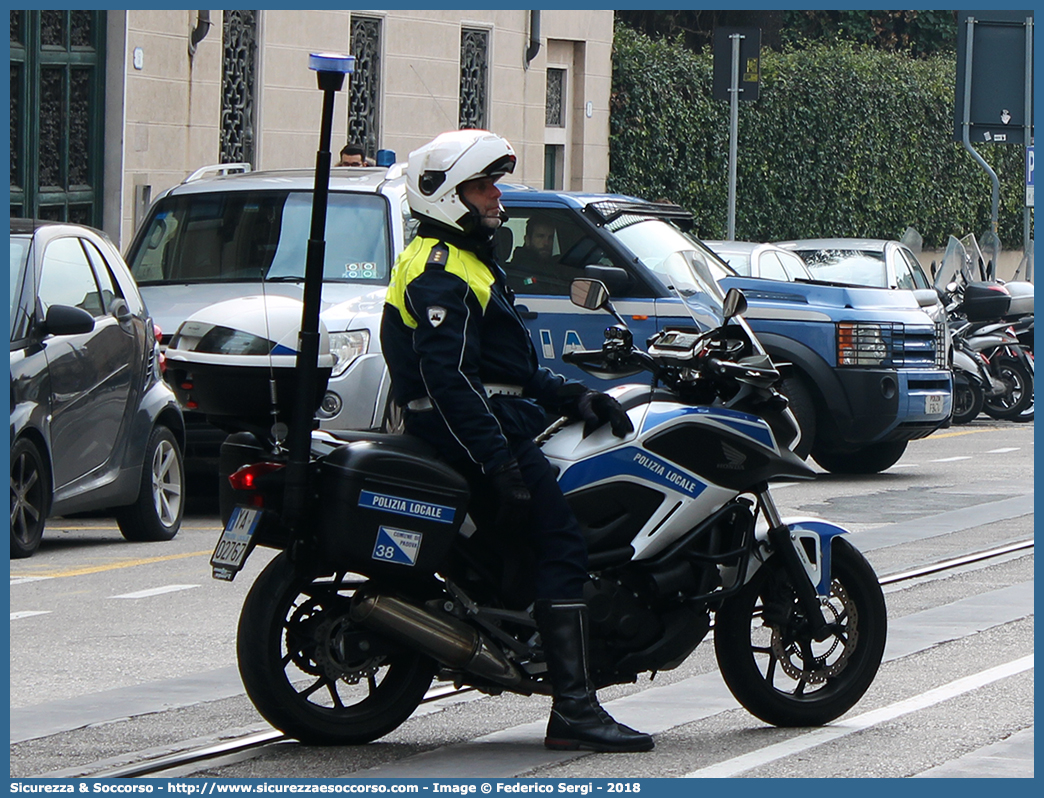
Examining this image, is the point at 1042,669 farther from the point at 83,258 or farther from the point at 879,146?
the point at 879,146

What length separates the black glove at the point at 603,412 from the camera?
251 inches

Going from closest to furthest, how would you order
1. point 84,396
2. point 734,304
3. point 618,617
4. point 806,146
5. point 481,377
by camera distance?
point 481,377, point 618,617, point 734,304, point 84,396, point 806,146

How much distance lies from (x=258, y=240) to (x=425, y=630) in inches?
292

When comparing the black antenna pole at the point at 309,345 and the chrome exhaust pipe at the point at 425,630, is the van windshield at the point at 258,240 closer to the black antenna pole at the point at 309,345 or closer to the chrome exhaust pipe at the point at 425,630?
the black antenna pole at the point at 309,345

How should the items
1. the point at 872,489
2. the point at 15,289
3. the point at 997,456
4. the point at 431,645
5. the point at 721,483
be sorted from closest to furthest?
the point at 431,645
the point at 721,483
the point at 15,289
the point at 872,489
the point at 997,456

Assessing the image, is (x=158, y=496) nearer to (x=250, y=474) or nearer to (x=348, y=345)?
(x=348, y=345)

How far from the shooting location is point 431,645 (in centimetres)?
A: 615

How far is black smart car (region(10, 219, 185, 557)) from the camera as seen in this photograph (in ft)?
34.7

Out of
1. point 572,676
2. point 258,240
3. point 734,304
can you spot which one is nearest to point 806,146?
point 258,240

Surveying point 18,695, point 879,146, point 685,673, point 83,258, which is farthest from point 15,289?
point 879,146

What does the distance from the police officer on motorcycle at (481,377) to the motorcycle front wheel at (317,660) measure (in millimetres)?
473

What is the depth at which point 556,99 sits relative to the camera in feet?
96.4

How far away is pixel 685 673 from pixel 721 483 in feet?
4.83

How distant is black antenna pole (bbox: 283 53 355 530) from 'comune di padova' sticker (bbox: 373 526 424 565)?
0.24 metres
